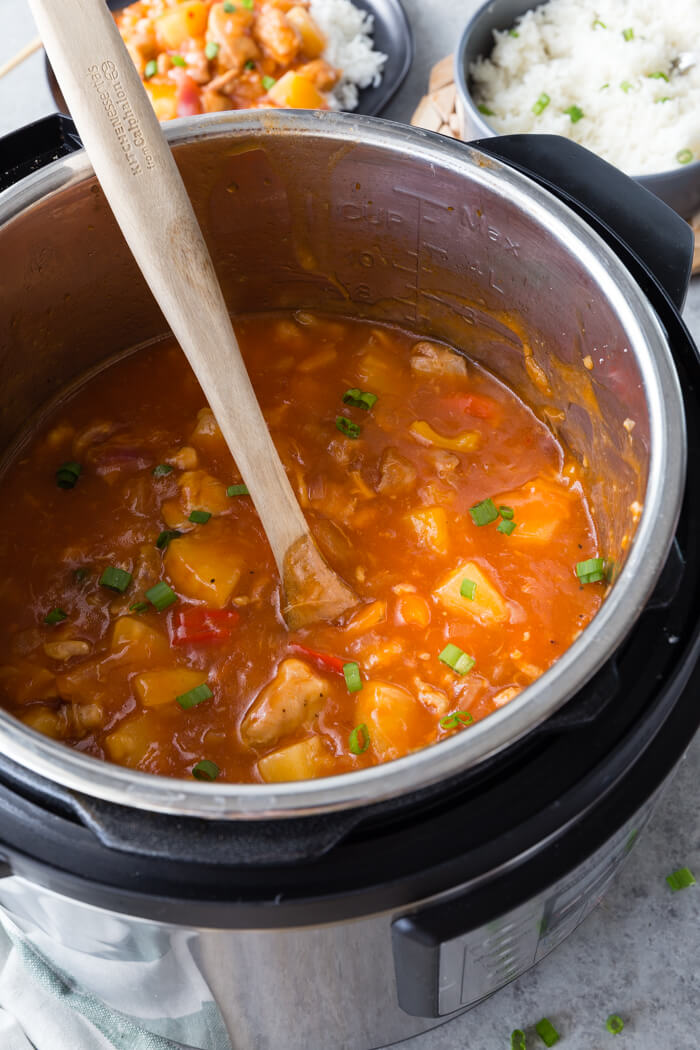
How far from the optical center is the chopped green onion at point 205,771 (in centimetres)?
218

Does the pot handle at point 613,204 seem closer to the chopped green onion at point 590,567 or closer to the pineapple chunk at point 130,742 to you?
the chopped green onion at point 590,567

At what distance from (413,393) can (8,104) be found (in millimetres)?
2443

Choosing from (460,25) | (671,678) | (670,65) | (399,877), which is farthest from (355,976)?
(460,25)

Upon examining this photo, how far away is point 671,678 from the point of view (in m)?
1.73

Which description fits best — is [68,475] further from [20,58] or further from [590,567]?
[20,58]

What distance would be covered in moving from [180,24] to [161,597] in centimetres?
261

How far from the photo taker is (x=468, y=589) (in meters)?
2.43

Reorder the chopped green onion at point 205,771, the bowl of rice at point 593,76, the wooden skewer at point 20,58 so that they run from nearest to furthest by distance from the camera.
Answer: the chopped green onion at point 205,771, the bowl of rice at point 593,76, the wooden skewer at point 20,58

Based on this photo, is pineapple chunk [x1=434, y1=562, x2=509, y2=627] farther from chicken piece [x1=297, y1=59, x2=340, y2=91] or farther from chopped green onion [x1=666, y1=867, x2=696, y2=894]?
chicken piece [x1=297, y1=59, x2=340, y2=91]

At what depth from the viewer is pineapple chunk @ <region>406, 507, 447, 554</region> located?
8.32 ft

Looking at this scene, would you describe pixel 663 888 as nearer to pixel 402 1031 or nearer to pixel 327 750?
pixel 402 1031

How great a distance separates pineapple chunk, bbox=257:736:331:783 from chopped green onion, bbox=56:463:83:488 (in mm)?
938

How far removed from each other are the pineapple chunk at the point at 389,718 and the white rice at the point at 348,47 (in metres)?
2.56

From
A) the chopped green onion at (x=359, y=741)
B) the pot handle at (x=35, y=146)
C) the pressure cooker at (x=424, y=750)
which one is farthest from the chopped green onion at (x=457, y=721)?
the pot handle at (x=35, y=146)
